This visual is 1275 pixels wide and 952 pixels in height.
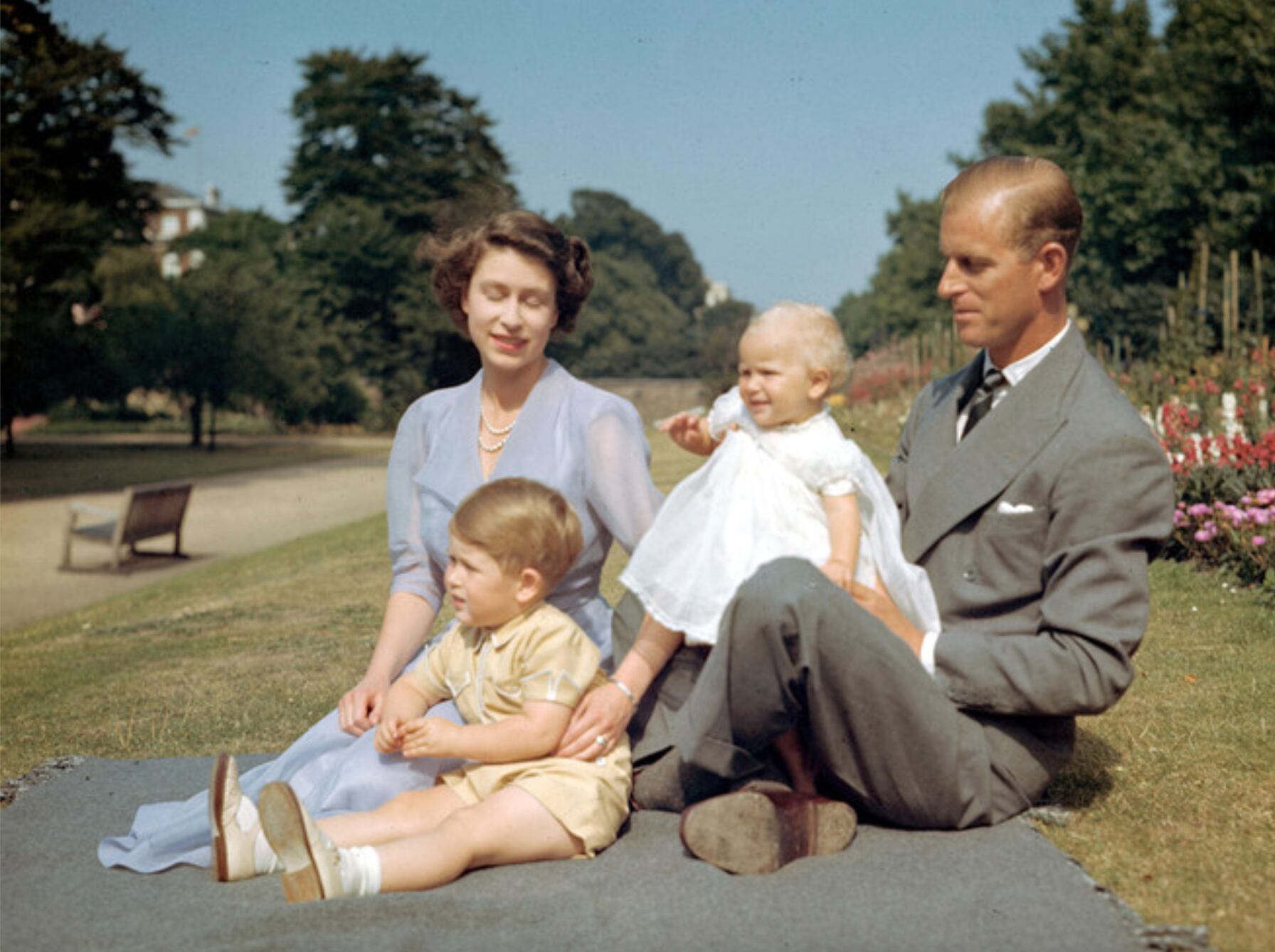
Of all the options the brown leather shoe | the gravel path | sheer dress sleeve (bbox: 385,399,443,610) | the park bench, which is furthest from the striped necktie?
the park bench

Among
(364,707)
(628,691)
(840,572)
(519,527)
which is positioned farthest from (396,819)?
(840,572)

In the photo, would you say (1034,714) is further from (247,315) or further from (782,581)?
(247,315)

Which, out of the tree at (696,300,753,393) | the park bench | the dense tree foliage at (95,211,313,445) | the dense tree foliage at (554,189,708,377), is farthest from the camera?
the dense tree foliage at (554,189,708,377)

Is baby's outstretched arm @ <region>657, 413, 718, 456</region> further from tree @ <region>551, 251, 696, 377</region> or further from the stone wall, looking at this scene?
tree @ <region>551, 251, 696, 377</region>

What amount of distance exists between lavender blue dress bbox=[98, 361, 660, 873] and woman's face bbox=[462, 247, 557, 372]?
0.65 feet

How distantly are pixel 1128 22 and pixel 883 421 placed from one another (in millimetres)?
20497

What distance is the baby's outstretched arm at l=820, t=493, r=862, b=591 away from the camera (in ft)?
10.6

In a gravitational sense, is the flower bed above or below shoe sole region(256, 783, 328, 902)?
above

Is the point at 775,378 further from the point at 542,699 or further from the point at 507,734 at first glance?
the point at 507,734

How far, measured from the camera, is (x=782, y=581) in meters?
3.06

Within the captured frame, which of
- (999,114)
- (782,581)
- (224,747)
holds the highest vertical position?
(999,114)

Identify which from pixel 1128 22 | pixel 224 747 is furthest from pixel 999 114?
pixel 224 747

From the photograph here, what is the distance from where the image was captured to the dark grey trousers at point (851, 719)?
3.06 metres

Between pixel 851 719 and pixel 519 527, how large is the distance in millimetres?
950
